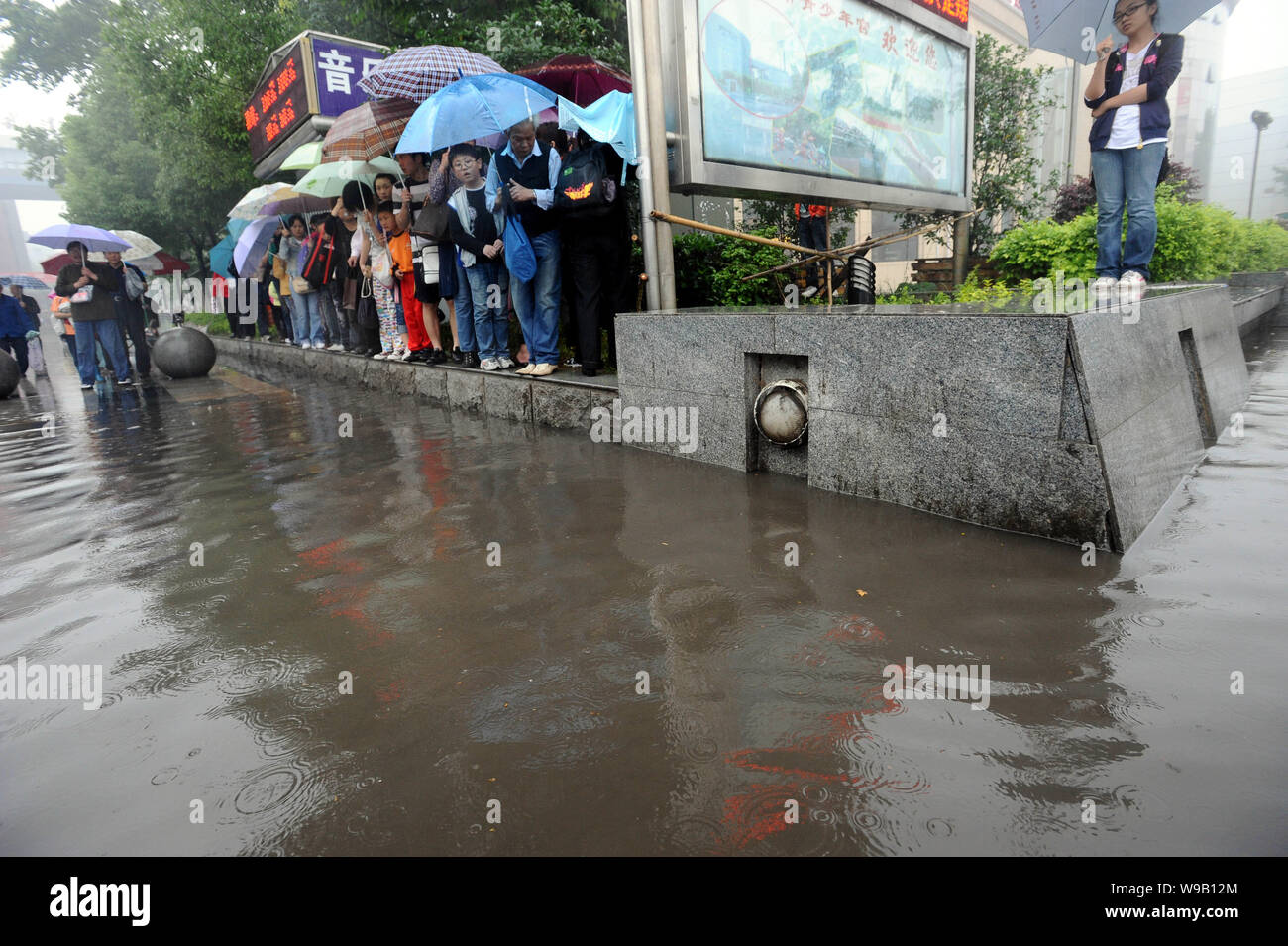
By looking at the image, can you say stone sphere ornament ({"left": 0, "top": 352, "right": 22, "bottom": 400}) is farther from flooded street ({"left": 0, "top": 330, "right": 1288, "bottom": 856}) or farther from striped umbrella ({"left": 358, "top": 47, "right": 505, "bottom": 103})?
flooded street ({"left": 0, "top": 330, "right": 1288, "bottom": 856})

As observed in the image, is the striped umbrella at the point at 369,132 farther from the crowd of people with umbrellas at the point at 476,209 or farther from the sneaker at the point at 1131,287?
the sneaker at the point at 1131,287

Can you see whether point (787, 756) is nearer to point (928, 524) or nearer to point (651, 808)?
point (651, 808)

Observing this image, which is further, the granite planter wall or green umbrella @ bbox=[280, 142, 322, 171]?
green umbrella @ bbox=[280, 142, 322, 171]

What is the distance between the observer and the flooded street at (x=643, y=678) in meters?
1.86

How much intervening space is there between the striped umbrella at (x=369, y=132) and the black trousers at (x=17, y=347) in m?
8.36

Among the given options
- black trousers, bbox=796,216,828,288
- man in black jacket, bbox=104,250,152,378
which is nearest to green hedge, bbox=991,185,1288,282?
black trousers, bbox=796,216,828,288

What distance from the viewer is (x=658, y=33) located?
536 cm

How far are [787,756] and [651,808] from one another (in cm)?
40

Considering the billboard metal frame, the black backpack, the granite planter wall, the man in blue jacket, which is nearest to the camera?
the granite planter wall

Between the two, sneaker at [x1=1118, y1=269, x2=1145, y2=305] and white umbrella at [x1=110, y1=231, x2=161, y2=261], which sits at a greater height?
white umbrella at [x1=110, y1=231, x2=161, y2=261]

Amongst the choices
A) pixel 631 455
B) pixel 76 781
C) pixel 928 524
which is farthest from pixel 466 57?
pixel 76 781

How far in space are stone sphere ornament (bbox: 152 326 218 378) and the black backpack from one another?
9030 mm

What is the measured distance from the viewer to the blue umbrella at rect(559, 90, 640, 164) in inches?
235

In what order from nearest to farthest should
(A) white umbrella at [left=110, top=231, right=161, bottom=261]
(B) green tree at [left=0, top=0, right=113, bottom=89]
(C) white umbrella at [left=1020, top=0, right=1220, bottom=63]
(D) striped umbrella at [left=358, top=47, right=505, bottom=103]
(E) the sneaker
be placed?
(E) the sneaker → (C) white umbrella at [left=1020, top=0, right=1220, bottom=63] → (D) striped umbrella at [left=358, top=47, right=505, bottom=103] → (A) white umbrella at [left=110, top=231, right=161, bottom=261] → (B) green tree at [left=0, top=0, right=113, bottom=89]
